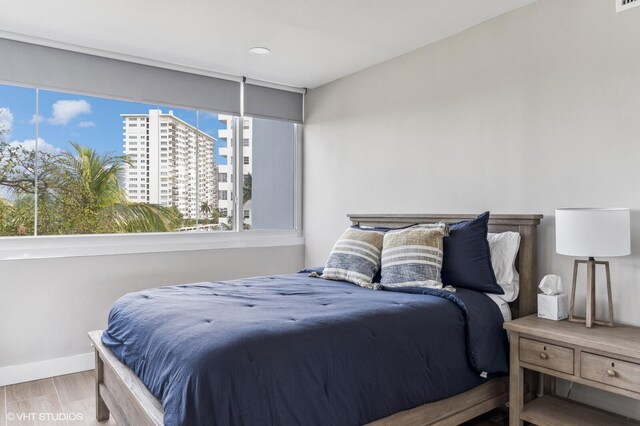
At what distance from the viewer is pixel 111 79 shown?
11.9 ft

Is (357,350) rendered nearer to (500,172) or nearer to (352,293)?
(352,293)

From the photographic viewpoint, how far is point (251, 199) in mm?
4539

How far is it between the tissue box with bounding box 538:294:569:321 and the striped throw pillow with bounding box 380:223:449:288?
54 centimetres

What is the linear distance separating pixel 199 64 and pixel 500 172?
8.58 ft

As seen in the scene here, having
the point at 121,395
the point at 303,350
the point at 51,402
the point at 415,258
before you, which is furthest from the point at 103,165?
the point at 303,350

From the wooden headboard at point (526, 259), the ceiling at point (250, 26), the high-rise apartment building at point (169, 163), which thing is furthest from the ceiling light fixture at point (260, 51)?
the wooden headboard at point (526, 259)

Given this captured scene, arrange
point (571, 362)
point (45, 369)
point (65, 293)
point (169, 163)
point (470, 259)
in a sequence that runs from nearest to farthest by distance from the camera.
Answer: point (571, 362) < point (470, 259) < point (45, 369) < point (65, 293) < point (169, 163)

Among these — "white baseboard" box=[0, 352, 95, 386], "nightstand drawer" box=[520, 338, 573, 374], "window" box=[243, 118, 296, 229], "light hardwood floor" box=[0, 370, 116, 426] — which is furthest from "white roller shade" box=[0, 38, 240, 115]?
"nightstand drawer" box=[520, 338, 573, 374]

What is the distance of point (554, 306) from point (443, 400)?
2.59ft

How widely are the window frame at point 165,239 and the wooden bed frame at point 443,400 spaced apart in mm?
1029

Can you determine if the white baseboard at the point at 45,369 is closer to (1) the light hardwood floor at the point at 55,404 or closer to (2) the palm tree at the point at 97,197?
(1) the light hardwood floor at the point at 55,404

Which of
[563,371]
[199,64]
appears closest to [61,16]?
[199,64]

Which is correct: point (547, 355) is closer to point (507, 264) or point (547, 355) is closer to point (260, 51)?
point (507, 264)

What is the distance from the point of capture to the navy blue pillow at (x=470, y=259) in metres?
2.63
